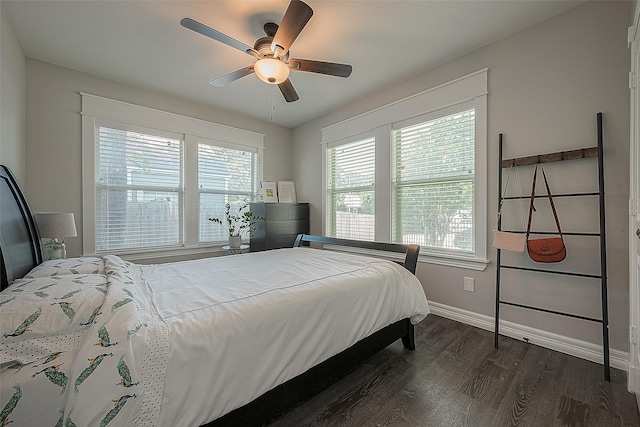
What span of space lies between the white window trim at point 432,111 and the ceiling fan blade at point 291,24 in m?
1.68

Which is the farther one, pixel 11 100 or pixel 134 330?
pixel 11 100

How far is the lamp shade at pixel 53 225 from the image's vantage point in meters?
2.13

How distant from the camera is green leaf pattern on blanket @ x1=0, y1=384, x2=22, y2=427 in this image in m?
0.75

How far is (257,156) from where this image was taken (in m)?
4.30

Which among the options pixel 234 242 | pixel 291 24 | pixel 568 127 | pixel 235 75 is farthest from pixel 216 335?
pixel 568 127

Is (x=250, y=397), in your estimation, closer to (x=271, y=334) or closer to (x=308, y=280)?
(x=271, y=334)

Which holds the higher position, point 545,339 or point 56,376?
point 56,376

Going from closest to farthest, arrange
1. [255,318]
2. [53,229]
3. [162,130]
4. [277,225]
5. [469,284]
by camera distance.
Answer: [255,318]
[53,229]
[469,284]
[162,130]
[277,225]

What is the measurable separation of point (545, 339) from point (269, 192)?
12.3 ft

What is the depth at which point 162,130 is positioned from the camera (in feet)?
11.1

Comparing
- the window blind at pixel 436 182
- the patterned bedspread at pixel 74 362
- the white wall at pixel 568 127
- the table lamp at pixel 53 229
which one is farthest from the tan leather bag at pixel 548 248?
the table lamp at pixel 53 229

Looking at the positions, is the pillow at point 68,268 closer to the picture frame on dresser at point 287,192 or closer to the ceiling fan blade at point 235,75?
the ceiling fan blade at point 235,75

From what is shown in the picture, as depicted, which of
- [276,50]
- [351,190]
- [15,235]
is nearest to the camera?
[15,235]

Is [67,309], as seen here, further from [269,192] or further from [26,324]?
[269,192]
